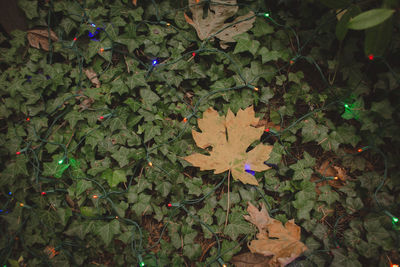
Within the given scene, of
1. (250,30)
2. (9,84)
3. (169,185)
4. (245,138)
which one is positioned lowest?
(169,185)

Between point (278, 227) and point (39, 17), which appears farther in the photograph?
point (39, 17)

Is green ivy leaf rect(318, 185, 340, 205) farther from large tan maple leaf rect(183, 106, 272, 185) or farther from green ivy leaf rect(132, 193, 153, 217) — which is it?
green ivy leaf rect(132, 193, 153, 217)

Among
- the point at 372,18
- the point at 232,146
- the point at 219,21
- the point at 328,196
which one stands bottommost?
the point at 328,196

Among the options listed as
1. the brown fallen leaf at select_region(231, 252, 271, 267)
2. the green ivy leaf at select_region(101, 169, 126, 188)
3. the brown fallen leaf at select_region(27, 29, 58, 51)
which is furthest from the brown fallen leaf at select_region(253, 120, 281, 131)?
the brown fallen leaf at select_region(27, 29, 58, 51)

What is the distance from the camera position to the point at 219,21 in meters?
1.52

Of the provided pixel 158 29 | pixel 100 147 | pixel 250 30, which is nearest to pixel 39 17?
pixel 158 29

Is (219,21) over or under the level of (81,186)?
over

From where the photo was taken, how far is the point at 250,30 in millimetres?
1551

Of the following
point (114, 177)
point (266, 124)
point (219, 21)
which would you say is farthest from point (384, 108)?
point (114, 177)

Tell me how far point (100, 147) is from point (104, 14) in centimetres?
90

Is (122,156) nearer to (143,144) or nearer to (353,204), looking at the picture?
(143,144)

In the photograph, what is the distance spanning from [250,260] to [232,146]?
0.76m

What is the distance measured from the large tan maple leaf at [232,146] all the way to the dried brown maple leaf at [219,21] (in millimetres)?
524

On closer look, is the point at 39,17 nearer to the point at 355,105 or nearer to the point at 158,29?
the point at 158,29
